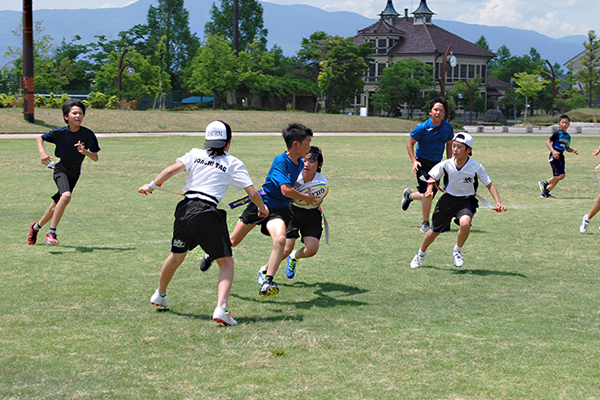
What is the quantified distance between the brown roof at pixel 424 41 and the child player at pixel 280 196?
89360 mm

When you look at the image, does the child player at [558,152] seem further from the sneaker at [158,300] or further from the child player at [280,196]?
the sneaker at [158,300]

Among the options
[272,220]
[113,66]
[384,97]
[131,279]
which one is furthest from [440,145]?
[384,97]

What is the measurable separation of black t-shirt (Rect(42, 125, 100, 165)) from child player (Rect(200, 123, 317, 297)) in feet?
11.5

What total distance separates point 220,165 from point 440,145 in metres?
6.12

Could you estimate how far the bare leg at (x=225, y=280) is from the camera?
5551mm

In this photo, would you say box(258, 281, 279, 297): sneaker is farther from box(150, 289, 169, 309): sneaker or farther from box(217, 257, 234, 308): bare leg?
box(150, 289, 169, 309): sneaker

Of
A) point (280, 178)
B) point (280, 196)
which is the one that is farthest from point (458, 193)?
point (280, 178)

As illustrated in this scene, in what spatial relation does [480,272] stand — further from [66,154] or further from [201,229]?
[66,154]

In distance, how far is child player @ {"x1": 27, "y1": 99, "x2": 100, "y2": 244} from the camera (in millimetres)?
9016

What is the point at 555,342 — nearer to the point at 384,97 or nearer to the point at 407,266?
the point at 407,266

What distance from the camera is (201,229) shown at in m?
5.57

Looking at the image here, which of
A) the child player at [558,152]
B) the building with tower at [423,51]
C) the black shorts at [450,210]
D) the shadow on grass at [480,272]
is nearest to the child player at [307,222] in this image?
the black shorts at [450,210]

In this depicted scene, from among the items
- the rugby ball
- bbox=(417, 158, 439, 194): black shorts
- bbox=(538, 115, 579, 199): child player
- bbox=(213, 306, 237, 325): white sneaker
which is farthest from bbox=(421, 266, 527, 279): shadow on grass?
bbox=(538, 115, 579, 199): child player

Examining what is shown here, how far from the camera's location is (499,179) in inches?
771
